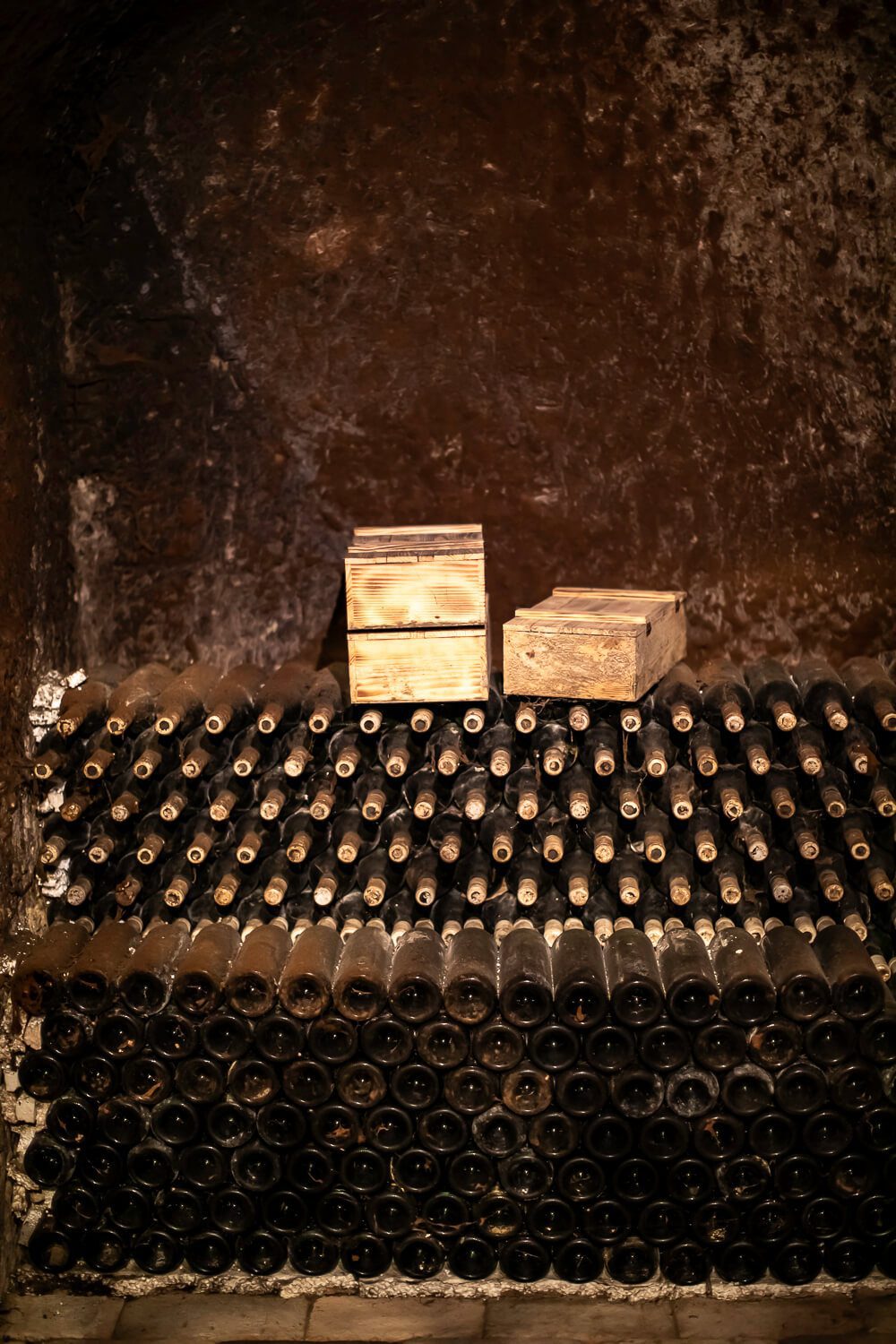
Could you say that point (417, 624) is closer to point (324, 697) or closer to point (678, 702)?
point (324, 697)

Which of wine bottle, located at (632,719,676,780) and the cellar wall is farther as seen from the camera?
the cellar wall

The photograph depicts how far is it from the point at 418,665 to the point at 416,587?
25 centimetres

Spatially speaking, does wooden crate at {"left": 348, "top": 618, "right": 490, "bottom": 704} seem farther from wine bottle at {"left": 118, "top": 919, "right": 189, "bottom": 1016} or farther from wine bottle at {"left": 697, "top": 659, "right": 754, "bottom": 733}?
Result: wine bottle at {"left": 118, "top": 919, "right": 189, "bottom": 1016}

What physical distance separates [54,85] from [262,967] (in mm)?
3040

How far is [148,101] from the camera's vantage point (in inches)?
165

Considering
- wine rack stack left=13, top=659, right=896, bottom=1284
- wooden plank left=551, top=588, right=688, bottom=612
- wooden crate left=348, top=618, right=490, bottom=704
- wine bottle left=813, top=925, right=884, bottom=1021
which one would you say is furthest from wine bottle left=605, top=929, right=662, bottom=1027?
wooden plank left=551, top=588, right=688, bottom=612

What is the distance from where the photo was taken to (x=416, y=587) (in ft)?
11.8

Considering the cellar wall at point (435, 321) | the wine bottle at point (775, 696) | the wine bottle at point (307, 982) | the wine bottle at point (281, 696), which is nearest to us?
the wine bottle at point (307, 982)

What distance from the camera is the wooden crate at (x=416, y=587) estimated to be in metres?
3.58

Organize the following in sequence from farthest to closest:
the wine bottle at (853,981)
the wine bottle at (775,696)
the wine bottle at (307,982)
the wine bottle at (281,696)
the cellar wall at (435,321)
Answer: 1. the cellar wall at (435,321)
2. the wine bottle at (281,696)
3. the wine bottle at (775,696)
4. the wine bottle at (307,982)
5. the wine bottle at (853,981)

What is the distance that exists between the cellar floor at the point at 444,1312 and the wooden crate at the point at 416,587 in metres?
2.19

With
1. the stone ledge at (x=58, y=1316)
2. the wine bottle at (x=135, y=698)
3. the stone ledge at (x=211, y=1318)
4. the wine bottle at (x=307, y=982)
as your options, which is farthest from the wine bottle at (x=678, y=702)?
the stone ledge at (x=58, y=1316)

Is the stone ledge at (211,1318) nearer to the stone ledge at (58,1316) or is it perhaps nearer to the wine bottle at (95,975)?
the stone ledge at (58,1316)

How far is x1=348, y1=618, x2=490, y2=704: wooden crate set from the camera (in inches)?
142
